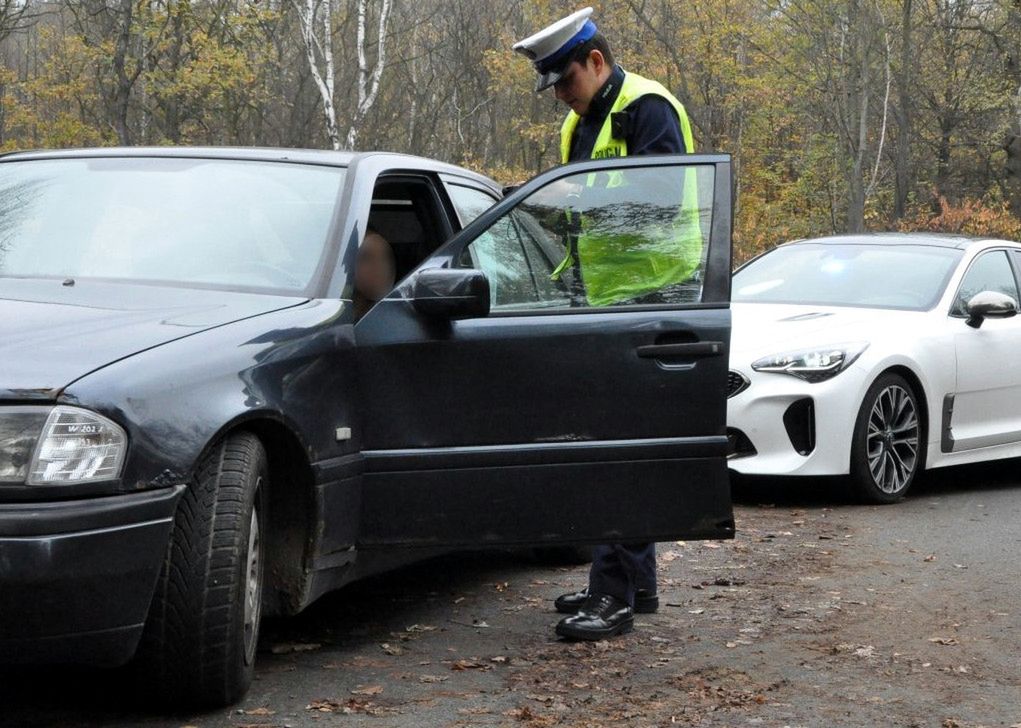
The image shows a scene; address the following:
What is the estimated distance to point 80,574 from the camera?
3535 mm

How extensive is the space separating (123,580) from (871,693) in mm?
2243

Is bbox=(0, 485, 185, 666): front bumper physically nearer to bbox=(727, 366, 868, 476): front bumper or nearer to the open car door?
the open car door

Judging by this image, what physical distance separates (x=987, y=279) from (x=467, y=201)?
189 inches

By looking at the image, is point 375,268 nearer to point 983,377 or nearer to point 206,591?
point 206,591

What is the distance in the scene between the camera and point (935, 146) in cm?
3481

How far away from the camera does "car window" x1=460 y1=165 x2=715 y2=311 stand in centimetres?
504

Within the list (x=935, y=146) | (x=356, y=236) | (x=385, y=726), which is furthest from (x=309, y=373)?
(x=935, y=146)

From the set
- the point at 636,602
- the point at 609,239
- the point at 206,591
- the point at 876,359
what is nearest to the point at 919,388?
the point at 876,359

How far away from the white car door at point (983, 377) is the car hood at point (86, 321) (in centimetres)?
561

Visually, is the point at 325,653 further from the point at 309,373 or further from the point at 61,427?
the point at 61,427

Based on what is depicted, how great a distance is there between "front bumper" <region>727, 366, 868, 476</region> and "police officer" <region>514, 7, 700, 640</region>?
2909 millimetres

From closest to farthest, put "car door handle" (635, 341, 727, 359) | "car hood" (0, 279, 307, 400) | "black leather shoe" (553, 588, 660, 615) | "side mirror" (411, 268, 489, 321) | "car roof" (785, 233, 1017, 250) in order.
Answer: "car hood" (0, 279, 307, 400) < "side mirror" (411, 268, 489, 321) < "car door handle" (635, 341, 727, 359) < "black leather shoe" (553, 588, 660, 615) < "car roof" (785, 233, 1017, 250)

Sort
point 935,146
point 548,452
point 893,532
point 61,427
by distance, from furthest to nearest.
Answer: point 935,146 → point 893,532 → point 548,452 → point 61,427

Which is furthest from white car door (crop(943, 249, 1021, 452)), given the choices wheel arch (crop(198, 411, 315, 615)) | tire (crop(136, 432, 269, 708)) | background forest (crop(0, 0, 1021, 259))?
background forest (crop(0, 0, 1021, 259))
